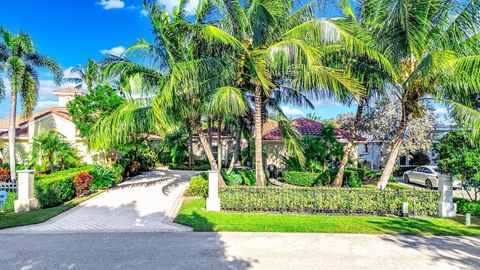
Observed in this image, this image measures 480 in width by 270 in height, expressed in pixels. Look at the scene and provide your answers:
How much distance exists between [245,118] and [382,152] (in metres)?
13.1

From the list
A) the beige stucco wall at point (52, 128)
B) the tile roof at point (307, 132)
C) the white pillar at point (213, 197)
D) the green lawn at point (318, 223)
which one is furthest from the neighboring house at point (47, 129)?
the green lawn at point (318, 223)

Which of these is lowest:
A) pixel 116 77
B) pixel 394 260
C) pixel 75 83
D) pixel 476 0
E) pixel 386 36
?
pixel 394 260

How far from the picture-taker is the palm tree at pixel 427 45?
9422mm

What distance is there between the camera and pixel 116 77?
1255cm

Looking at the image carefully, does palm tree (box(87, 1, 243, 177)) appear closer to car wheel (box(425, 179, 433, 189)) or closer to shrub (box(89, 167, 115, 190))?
shrub (box(89, 167, 115, 190))

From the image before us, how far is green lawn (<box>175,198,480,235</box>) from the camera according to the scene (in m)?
9.09

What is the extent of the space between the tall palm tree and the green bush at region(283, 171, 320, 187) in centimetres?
548

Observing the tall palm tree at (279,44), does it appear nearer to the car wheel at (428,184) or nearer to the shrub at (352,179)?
the shrub at (352,179)

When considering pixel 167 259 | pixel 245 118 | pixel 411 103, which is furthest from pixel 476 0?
pixel 167 259

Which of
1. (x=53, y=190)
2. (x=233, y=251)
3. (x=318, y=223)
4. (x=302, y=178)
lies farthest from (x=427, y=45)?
(x=53, y=190)

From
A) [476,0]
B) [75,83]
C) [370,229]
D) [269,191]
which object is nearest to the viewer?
[370,229]

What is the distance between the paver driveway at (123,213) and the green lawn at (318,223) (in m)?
0.98

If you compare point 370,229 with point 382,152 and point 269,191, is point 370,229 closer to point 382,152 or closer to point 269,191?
point 269,191

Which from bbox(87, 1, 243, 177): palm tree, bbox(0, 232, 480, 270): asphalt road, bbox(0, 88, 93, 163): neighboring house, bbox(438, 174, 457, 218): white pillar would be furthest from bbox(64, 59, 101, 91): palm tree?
bbox(438, 174, 457, 218): white pillar
